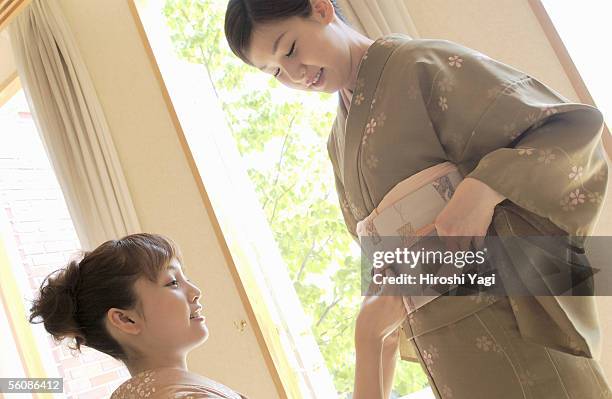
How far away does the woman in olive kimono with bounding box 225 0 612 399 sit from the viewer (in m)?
1.06

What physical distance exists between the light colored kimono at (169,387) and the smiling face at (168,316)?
0.08m

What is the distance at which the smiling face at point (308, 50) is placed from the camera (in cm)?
127

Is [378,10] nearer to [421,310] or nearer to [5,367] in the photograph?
[421,310]

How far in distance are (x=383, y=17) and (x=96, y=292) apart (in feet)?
4.24

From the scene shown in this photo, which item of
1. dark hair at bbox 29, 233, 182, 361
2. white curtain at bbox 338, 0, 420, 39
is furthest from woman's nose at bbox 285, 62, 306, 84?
white curtain at bbox 338, 0, 420, 39

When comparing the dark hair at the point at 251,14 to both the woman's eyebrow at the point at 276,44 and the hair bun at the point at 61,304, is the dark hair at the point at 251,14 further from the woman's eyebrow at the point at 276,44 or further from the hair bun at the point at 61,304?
the hair bun at the point at 61,304

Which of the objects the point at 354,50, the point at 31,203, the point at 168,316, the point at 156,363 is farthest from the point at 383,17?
the point at 31,203

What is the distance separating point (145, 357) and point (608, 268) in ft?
3.30

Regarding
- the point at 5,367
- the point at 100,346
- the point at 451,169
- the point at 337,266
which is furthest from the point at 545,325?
the point at 5,367

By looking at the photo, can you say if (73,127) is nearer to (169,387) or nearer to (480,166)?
(169,387)

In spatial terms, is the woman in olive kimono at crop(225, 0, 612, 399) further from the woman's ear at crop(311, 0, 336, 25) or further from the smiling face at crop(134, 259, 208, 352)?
the smiling face at crop(134, 259, 208, 352)

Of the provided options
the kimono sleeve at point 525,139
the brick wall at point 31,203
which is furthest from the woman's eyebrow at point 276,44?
the brick wall at point 31,203

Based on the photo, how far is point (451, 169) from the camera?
1.15m

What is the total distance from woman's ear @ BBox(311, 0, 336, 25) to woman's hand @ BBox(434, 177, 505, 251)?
17.0 inches
